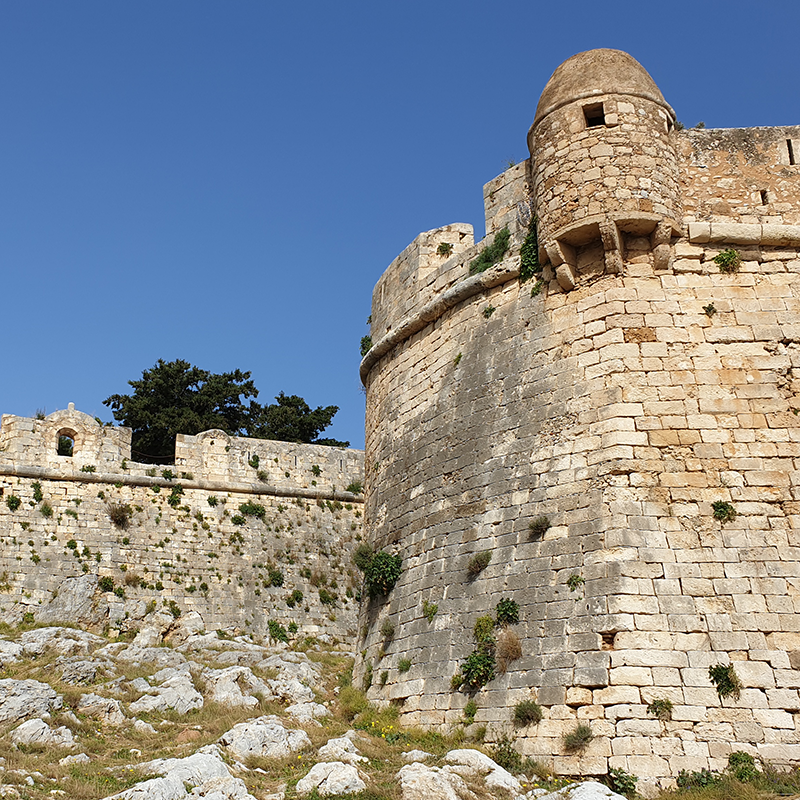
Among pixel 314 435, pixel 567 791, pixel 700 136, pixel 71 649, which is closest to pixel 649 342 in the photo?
pixel 700 136

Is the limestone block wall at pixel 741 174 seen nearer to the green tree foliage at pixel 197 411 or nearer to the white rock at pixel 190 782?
the white rock at pixel 190 782

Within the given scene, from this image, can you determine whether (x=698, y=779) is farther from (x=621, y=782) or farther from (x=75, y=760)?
(x=75, y=760)

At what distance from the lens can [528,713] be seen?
30.6ft

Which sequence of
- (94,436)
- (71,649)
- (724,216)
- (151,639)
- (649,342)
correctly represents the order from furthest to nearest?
1. (94,436)
2. (151,639)
3. (71,649)
4. (724,216)
5. (649,342)

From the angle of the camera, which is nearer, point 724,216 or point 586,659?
point 586,659

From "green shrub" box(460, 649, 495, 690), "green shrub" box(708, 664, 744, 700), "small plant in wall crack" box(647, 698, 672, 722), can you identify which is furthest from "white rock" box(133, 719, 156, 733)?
"green shrub" box(708, 664, 744, 700)

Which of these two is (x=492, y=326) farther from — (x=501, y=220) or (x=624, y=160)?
(x=624, y=160)

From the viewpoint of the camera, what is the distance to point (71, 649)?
13664mm

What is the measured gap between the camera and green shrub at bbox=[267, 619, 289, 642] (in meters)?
18.1

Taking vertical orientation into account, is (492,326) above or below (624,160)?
below

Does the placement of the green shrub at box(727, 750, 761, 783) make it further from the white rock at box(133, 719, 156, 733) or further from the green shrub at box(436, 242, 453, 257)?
the green shrub at box(436, 242, 453, 257)

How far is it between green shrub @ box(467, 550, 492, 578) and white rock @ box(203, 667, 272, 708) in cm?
321

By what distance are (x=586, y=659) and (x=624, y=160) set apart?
220 inches

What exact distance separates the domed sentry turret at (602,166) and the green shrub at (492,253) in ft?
2.95
